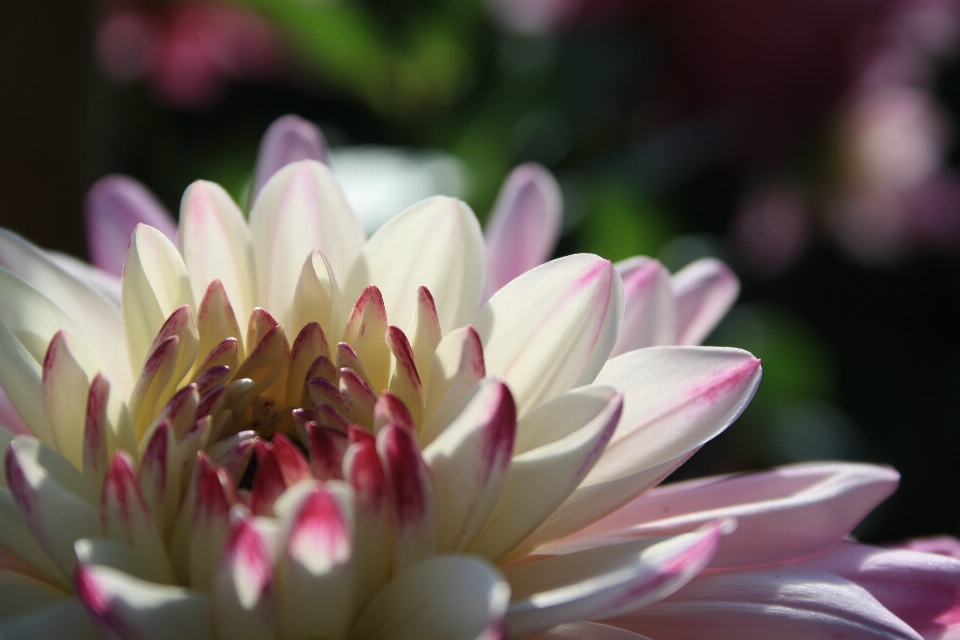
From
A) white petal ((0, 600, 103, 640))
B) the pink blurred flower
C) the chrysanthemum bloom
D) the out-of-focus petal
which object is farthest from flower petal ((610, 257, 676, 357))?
the pink blurred flower

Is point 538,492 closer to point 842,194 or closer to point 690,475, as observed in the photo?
point 690,475

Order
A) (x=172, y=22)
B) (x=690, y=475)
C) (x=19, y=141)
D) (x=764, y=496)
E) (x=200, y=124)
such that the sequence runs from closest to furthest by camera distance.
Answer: (x=764, y=496), (x=19, y=141), (x=690, y=475), (x=200, y=124), (x=172, y=22)

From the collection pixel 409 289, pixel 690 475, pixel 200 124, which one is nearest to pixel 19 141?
pixel 409 289

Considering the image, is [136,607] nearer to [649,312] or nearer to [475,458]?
[475,458]

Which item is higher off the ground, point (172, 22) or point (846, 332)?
point (172, 22)

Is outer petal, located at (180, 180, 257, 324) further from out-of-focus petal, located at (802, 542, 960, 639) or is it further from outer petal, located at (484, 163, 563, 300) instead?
out-of-focus petal, located at (802, 542, 960, 639)

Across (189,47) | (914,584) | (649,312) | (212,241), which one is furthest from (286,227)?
(189,47)

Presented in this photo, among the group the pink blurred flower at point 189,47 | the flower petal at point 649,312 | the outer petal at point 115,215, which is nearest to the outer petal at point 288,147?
the outer petal at point 115,215
